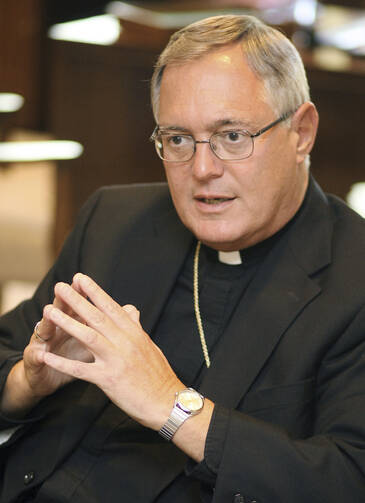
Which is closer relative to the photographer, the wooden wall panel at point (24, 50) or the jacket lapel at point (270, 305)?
the jacket lapel at point (270, 305)

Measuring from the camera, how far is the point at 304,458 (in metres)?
1.63

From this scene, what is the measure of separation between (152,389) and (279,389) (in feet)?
1.11

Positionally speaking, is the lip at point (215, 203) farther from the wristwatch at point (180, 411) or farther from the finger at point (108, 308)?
the wristwatch at point (180, 411)

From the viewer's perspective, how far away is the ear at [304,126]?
1972 millimetres

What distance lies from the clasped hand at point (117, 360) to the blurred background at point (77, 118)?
96.1 inches

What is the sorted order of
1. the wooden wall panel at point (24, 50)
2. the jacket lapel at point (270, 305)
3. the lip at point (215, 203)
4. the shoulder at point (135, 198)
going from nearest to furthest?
the jacket lapel at point (270, 305)
the lip at point (215, 203)
the shoulder at point (135, 198)
the wooden wall panel at point (24, 50)

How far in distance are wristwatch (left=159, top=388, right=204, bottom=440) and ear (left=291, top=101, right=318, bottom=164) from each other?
2.43 ft

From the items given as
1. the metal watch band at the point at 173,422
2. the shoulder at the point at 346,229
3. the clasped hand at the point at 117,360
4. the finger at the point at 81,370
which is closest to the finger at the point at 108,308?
the clasped hand at the point at 117,360

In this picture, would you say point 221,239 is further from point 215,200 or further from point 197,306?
point 197,306

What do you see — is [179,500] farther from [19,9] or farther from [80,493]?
[19,9]

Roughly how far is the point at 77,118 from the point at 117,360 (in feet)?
11.8

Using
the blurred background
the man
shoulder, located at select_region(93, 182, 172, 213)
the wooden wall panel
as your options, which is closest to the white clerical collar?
the man

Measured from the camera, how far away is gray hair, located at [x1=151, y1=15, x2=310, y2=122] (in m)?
1.90

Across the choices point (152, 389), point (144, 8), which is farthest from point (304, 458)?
point (144, 8)
